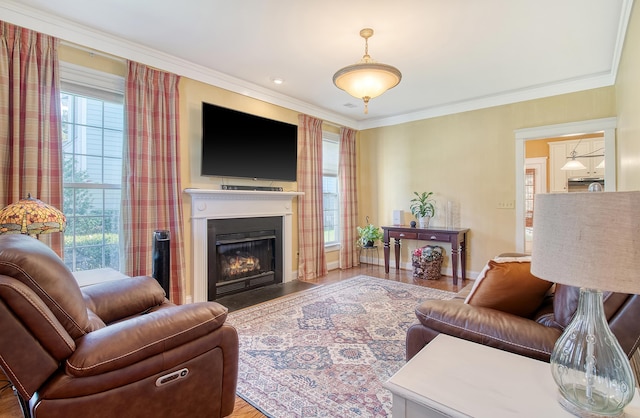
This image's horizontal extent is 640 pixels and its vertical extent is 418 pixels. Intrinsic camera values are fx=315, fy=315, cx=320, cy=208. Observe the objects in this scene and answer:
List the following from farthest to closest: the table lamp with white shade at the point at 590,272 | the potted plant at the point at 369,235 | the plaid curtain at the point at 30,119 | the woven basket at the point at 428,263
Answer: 1. the potted plant at the point at 369,235
2. the woven basket at the point at 428,263
3. the plaid curtain at the point at 30,119
4. the table lamp with white shade at the point at 590,272

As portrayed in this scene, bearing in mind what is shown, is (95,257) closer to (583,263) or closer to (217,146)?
(217,146)

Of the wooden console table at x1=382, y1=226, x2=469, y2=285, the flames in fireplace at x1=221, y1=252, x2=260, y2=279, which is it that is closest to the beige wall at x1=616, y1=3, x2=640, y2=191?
the wooden console table at x1=382, y1=226, x2=469, y2=285

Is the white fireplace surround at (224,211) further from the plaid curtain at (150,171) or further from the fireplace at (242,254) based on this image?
the plaid curtain at (150,171)

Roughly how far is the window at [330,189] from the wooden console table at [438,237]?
95cm

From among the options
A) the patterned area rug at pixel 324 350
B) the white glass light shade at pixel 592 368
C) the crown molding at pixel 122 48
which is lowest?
the patterned area rug at pixel 324 350

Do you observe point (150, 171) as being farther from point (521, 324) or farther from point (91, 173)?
point (521, 324)

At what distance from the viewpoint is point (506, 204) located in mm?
4488

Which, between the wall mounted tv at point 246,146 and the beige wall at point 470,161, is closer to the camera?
the wall mounted tv at point 246,146

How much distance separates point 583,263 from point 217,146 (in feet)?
11.6

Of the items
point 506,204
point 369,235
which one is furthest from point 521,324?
point 369,235

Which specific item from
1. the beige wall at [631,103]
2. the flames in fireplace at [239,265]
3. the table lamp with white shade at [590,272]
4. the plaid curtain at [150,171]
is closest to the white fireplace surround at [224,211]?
the plaid curtain at [150,171]

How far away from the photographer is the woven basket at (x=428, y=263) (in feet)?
15.5

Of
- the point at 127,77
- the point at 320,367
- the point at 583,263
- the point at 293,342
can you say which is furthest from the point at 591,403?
the point at 127,77

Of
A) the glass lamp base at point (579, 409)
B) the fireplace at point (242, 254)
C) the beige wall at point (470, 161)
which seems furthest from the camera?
the beige wall at point (470, 161)
